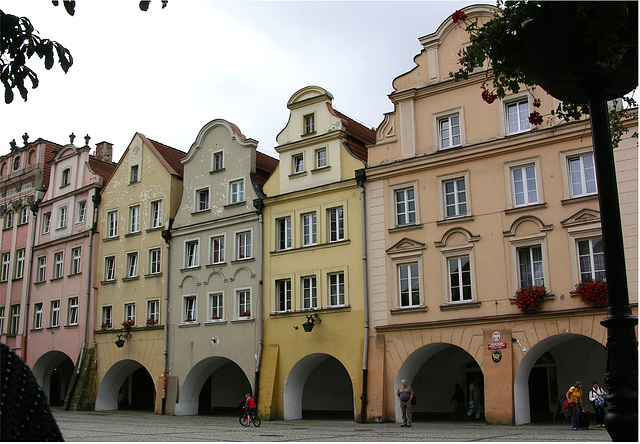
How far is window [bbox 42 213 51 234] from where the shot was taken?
39.2 metres

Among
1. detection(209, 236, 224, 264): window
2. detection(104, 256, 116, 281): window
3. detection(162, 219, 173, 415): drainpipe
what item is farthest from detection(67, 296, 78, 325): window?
detection(209, 236, 224, 264): window

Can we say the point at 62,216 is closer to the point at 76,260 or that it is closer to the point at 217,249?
the point at 76,260

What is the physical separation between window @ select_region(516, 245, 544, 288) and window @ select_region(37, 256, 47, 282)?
2652 cm

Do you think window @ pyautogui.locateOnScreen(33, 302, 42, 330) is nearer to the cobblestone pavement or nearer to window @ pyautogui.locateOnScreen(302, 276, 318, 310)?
the cobblestone pavement

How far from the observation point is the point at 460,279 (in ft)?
78.2

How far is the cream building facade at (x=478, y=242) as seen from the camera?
856 inches

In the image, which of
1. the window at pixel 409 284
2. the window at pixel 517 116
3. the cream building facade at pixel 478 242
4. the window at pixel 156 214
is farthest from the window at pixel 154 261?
the window at pixel 517 116

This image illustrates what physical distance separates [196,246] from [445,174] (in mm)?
12419

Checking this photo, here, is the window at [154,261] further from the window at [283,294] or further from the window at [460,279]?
the window at [460,279]

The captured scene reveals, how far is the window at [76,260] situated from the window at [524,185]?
23125 millimetres

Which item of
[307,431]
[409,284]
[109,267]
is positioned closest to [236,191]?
[109,267]

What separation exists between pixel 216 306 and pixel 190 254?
10.2 feet

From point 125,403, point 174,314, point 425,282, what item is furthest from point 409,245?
point 125,403

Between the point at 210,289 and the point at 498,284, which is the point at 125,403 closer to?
the point at 210,289
